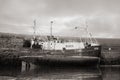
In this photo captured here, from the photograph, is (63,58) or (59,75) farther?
(63,58)

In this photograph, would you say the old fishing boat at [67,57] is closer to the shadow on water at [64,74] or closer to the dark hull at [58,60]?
the dark hull at [58,60]

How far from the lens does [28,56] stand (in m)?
34.0

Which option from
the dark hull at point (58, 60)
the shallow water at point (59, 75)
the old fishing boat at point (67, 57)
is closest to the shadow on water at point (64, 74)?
the shallow water at point (59, 75)

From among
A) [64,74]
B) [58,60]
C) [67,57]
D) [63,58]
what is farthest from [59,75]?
[67,57]

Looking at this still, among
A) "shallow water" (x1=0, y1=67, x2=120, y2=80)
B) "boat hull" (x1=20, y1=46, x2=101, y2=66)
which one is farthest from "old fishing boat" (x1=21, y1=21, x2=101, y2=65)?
"shallow water" (x1=0, y1=67, x2=120, y2=80)

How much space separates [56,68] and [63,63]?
147cm

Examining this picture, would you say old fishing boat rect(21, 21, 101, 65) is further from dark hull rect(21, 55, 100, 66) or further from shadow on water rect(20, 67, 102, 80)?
shadow on water rect(20, 67, 102, 80)

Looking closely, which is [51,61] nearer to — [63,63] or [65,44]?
[63,63]

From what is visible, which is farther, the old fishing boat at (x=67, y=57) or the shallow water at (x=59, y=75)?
the old fishing boat at (x=67, y=57)

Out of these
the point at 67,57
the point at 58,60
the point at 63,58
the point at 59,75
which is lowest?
the point at 59,75

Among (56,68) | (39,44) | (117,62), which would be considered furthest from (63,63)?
(117,62)

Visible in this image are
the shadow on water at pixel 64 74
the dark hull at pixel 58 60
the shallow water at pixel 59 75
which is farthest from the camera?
the dark hull at pixel 58 60

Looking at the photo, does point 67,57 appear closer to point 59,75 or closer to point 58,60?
point 58,60

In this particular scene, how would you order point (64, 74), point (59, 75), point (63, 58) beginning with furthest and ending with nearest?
1. point (63, 58)
2. point (64, 74)
3. point (59, 75)
